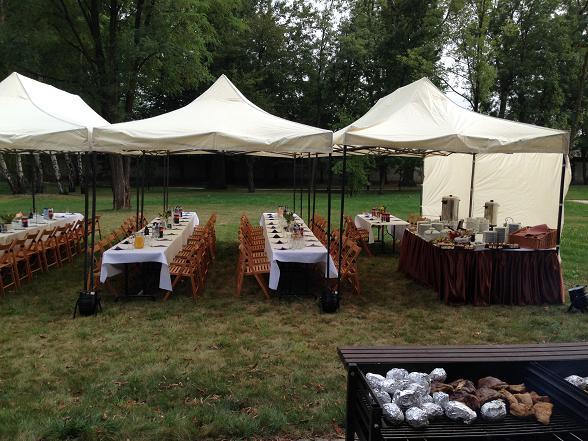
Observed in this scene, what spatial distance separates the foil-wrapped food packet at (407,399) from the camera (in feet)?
8.12

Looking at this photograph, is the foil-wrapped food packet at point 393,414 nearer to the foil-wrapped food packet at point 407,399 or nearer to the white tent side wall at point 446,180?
the foil-wrapped food packet at point 407,399

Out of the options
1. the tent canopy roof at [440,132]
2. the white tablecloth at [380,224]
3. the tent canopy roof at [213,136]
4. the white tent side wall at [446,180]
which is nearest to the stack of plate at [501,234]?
the tent canopy roof at [440,132]

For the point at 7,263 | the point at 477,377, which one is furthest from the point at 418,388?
the point at 7,263

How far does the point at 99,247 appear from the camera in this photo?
6375 millimetres

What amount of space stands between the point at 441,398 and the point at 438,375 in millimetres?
262

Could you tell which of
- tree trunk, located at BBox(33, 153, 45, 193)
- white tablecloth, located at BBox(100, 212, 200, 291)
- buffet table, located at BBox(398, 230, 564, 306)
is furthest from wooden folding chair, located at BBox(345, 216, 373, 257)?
tree trunk, located at BBox(33, 153, 45, 193)

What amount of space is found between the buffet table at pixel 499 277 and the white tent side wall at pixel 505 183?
2965 millimetres

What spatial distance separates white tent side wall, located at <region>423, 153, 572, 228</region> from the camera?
9672 mm

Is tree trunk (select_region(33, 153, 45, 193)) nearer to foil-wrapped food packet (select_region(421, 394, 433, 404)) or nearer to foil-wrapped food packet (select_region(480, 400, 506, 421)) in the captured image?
foil-wrapped food packet (select_region(421, 394, 433, 404))

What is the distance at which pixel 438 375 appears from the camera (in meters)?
2.77

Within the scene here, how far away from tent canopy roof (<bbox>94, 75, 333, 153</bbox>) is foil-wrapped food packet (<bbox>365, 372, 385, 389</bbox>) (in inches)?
138

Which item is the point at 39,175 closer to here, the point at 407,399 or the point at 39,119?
the point at 39,119

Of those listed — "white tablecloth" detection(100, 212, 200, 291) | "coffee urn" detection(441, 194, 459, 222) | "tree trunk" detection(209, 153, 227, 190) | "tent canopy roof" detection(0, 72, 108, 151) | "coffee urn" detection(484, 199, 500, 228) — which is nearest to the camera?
"tent canopy roof" detection(0, 72, 108, 151)

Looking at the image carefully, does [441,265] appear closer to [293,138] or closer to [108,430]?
[293,138]
